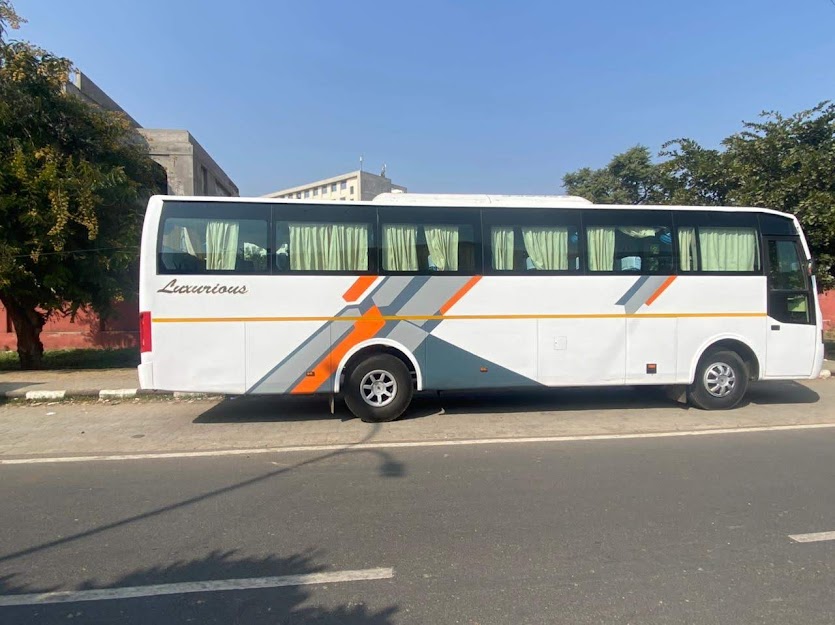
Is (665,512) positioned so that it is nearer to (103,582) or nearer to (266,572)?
(266,572)

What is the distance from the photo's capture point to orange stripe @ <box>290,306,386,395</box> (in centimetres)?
753

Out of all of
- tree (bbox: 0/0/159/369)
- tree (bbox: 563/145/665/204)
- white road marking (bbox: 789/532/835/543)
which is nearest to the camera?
white road marking (bbox: 789/532/835/543)

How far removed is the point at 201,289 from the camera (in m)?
7.29

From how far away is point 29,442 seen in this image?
686 centimetres

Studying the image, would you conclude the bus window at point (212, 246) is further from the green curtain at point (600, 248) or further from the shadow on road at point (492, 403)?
the green curtain at point (600, 248)

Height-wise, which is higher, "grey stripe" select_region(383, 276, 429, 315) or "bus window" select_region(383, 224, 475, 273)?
"bus window" select_region(383, 224, 475, 273)

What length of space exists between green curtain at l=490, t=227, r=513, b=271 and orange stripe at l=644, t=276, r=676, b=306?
7.03 feet

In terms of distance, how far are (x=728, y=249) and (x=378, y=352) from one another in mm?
5506

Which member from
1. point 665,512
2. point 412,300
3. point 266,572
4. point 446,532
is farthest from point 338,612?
point 412,300

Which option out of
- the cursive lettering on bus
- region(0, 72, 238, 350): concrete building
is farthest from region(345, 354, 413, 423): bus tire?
region(0, 72, 238, 350): concrete building

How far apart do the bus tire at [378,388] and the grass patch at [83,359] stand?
28.5 feet

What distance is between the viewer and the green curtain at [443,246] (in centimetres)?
775

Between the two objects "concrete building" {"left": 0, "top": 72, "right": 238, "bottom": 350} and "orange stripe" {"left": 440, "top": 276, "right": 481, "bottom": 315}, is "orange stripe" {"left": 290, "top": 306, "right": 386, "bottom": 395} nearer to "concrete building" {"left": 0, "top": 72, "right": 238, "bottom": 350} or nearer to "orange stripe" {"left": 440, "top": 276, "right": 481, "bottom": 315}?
"orange stripe" {"left": 440, "top": 276, "right": 481, "bottom": 315}

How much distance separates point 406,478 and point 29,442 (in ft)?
16.5
